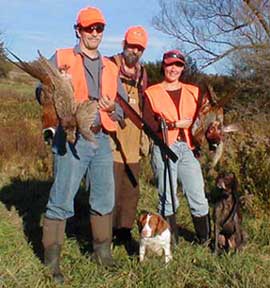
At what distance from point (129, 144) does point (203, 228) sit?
1.06 m

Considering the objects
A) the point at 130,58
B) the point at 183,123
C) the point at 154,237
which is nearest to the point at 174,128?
the point at 183,123

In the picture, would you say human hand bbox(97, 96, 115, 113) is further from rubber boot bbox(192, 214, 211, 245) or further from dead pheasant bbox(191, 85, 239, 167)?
rubber boot bbox(192, 214, 211, 245)

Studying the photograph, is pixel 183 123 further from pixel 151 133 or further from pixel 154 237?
pixel 154 237

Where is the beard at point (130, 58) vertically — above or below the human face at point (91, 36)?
below

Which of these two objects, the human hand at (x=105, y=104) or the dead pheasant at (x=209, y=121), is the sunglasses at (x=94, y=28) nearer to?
the human hand at (x=105, y=104)

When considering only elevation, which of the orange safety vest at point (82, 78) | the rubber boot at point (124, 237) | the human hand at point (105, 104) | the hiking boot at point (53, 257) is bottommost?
the rubber boot at point (124, 237)

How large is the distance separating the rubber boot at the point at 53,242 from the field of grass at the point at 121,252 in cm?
9

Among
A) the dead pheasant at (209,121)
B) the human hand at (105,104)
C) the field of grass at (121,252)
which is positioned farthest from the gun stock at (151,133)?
the field of grass at (121,252)

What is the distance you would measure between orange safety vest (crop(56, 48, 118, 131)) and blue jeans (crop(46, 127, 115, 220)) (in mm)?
164

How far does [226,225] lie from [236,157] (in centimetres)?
230

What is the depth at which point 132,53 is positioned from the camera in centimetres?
605

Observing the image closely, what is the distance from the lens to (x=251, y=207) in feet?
23.7

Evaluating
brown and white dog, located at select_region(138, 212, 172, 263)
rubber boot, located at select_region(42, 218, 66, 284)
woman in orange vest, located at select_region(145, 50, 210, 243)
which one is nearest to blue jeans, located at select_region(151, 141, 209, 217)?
woman in orange vest, located at select_region(145, 50, 210, 243)

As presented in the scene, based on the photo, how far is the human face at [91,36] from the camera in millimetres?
5117
